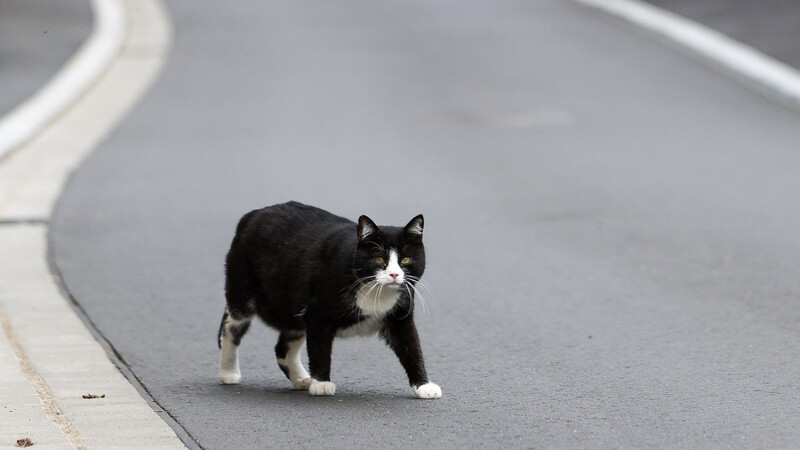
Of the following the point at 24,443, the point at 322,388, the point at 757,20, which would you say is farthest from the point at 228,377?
the point at 757,20

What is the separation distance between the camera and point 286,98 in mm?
19250

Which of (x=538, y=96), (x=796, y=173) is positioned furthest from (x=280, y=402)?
(x=538, y=96)

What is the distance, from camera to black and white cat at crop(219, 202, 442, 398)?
676 cm

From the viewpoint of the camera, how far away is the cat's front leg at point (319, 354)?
691 cm

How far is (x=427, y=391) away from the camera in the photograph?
688 centimetres

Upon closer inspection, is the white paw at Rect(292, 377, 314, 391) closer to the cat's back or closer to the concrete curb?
the cat's back

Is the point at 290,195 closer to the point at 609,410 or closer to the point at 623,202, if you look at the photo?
the point at 623,202

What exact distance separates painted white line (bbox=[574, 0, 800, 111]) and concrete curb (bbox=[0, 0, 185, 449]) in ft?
26.8

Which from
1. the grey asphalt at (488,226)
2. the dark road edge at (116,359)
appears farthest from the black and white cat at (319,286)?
the dark road edge at (116,359)

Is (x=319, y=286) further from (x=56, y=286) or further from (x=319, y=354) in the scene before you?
(x=56, y=286)

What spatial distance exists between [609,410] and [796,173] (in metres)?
7.83

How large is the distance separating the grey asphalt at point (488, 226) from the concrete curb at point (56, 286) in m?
0.22

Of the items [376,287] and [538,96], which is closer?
[376,287]

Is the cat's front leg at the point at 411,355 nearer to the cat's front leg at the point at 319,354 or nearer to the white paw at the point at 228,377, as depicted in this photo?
the cat's front leg at the point at 319,354
